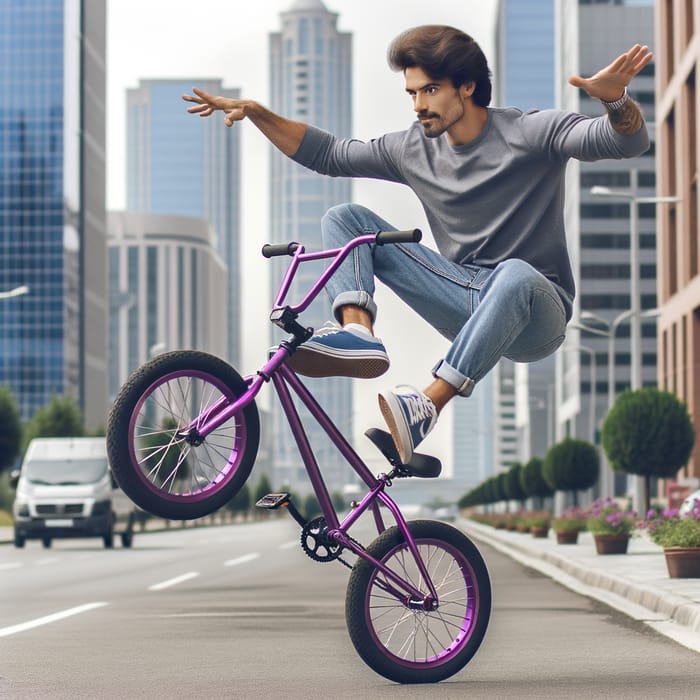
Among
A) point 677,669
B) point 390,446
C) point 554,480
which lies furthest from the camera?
point 554,480

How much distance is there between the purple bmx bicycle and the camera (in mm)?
5242

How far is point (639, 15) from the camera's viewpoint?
130 metres

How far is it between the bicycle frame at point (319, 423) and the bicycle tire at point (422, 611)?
42 mm

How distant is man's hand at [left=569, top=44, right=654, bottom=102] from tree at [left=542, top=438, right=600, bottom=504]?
1685 inches

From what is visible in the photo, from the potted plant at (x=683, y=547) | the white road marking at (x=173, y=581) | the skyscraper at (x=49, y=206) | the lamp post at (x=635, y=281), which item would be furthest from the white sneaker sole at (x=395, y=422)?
the skyscraper at (x=49, y=206)

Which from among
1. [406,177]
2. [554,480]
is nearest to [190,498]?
[406,177]

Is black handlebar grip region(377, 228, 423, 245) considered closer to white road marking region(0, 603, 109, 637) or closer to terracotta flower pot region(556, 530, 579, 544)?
white road marking region(0, 603, 109, 637)

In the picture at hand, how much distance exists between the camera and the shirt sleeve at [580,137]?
5.23 m

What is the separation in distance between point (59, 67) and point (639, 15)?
172 feet

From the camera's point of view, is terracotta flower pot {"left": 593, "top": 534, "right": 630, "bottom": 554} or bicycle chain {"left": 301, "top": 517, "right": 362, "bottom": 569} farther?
terracotta flower pot {"left": 593, "top": 534, "right": 630, "bottom": 554}

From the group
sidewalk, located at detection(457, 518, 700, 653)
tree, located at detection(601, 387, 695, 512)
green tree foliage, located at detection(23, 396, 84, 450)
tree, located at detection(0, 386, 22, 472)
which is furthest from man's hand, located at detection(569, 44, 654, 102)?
green tree foliage, located at detection(23, 396, 84, 450)

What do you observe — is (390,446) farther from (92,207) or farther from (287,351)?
(92,207)

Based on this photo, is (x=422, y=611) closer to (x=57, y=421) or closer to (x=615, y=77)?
(x=615, y=77)

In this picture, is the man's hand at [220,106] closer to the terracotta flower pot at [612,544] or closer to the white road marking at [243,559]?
the white road marking at [243,559]
